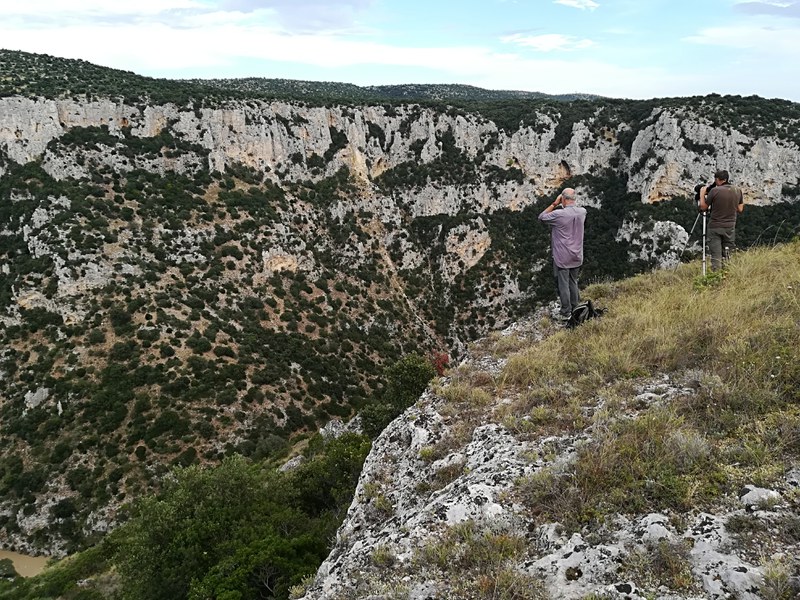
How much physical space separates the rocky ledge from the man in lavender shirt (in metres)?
3.25

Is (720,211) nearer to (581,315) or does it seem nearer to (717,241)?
(717,241)

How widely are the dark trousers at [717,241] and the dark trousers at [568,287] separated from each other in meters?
3.01

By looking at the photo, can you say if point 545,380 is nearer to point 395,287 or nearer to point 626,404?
point 626,404

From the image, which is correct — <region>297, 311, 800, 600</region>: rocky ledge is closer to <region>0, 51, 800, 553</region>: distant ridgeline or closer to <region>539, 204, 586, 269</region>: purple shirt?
<region>539, 204, 586, 269</region>: purple shirt

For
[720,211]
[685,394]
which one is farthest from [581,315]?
[720,211]

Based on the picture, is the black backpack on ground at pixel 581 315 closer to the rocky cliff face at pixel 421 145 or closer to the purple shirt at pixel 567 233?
the purple shirt at pixel 567 233

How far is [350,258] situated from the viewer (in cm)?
5250

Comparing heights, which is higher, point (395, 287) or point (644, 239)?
point (644, 239)

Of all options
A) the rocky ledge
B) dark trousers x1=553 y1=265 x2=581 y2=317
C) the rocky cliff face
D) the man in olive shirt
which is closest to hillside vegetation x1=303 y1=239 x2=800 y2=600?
the rocky ledge

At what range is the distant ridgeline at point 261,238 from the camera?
28.2 meters

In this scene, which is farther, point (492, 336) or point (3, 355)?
point (3, 355)

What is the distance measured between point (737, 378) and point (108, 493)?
30658mm

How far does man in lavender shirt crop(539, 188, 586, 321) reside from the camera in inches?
313

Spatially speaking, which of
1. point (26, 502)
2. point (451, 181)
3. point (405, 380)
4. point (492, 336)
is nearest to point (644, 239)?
point (451, 181)
